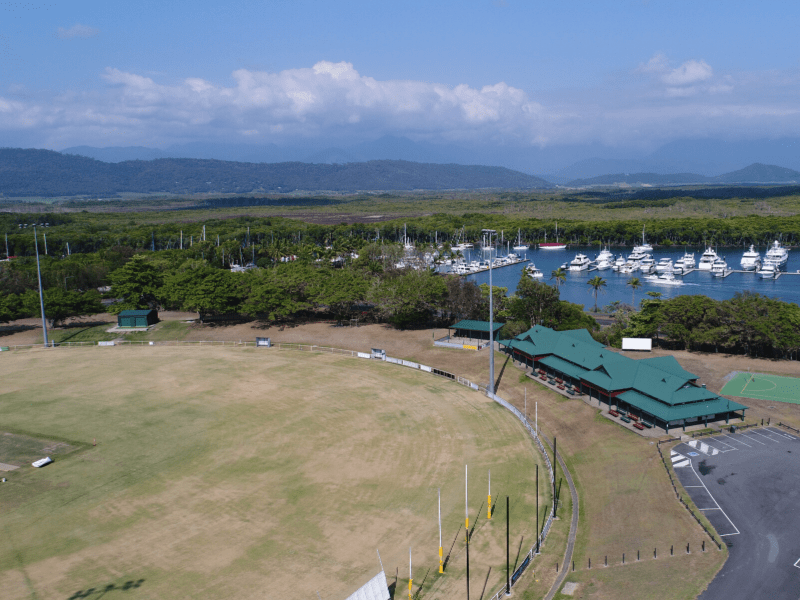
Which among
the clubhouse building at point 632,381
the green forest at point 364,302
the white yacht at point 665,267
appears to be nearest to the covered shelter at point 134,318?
the green forest at point 364,302

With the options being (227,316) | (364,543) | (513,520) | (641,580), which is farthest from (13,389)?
(641,580)

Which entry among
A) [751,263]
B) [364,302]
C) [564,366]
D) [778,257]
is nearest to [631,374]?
[564,366]

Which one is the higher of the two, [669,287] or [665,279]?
[665,279]

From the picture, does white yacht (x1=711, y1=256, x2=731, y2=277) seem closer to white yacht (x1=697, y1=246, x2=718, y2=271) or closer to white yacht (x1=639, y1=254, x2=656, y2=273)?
white yacht (x1=697, y1=246, x2=718, y2=271)

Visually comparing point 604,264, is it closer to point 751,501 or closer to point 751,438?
point 751,438

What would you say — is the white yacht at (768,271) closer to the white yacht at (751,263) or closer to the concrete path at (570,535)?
the white yacht at (751,263)

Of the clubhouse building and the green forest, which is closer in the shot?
the clubhouse building

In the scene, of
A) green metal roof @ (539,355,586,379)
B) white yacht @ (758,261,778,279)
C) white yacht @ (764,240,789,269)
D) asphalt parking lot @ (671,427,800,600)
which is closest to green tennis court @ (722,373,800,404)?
asphalt parking lot @ (671,427,800,600)
